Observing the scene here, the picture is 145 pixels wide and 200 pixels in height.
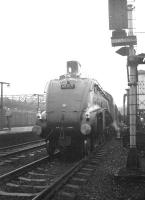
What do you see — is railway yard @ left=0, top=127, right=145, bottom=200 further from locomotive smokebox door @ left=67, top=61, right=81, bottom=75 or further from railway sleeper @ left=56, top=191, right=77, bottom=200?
locomotive smokebox door @ left=67, top=61, right=81, bottom=75

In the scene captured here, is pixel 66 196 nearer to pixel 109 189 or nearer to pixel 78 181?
pixel 109 189

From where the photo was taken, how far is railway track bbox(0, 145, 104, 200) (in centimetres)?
760

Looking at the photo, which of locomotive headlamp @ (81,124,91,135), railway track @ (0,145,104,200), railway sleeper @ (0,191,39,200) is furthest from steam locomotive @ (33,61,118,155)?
railway sleeper @ (0,191,39,200)

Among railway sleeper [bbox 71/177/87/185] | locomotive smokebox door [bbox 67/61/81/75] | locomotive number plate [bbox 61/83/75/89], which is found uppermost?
locomotive smokebox door [bbox 67/61/81/75]

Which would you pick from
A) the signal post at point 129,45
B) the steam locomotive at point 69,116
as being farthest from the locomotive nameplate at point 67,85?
the signal post at point 129,45

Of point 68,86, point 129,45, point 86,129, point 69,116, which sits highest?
point 129,45

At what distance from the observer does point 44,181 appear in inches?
364

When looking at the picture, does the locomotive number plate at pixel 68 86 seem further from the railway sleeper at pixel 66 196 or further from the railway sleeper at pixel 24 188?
the railway sleeper at pixel 66 196

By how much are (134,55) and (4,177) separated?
4.60 m

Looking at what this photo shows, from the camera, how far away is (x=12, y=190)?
8156 mm

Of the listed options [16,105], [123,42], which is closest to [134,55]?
[123,42]

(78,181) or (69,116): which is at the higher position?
(69,116)

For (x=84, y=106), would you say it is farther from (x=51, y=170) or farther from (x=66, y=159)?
(x=51, y=170)

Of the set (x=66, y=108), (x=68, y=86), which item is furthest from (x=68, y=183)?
(x=68, y=86)
